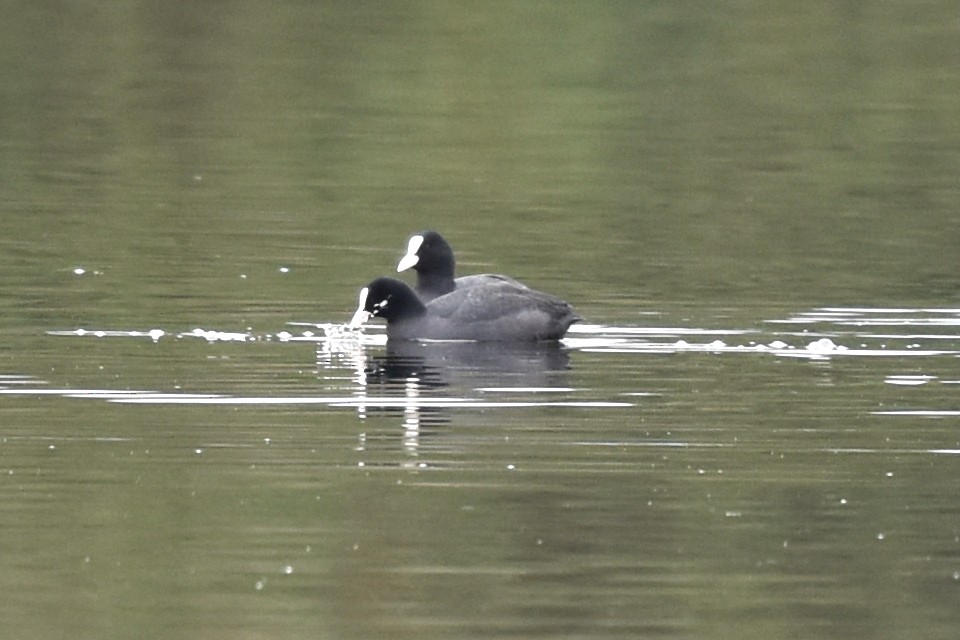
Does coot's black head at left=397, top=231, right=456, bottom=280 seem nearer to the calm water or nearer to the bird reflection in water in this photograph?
the calm water

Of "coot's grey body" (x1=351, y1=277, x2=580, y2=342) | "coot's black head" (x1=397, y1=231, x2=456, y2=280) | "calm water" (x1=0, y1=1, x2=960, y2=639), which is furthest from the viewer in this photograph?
"coot's black head" (x1=397, y1=231, x2=456, y2=280)

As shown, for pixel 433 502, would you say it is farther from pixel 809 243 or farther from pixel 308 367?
pixel 809 243

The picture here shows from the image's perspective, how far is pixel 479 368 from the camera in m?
15.8

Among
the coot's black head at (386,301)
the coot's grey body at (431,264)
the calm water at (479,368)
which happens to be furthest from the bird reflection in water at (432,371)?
the coot's grey body at (431,264)

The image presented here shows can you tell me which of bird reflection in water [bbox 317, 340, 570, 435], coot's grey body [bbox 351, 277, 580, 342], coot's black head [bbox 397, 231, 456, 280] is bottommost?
bird reflection in water [bbox 317, 340, 570, 435]

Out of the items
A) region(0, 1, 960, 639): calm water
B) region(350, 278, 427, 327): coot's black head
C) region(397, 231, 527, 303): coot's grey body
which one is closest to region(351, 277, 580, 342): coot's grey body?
region(350, 278, 427, 327): coot's black head

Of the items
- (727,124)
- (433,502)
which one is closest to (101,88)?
(727,124)

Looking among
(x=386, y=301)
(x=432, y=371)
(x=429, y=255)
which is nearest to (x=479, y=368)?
(x=432, y=371)

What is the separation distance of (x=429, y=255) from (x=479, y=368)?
9.40 feet

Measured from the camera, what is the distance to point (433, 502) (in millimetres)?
11133

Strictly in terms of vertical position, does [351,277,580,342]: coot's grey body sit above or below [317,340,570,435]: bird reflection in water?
above

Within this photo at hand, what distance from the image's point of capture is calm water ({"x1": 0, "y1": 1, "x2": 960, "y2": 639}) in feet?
31.9

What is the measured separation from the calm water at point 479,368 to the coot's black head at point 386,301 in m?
0.23

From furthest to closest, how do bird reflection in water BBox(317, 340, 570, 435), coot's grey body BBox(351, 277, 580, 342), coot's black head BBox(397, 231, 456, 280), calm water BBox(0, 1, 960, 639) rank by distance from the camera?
coot's black head BBox(397, 231, 456, 280)
coot's grey body BBox(351, 277, 580, 342)
bird reflection in water BBox(317, 340, 570, 435)
calm water BBox(0, 1, 960, 639)
